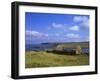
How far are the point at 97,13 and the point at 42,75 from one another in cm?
50

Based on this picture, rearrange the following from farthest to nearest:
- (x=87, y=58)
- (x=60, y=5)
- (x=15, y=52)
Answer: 1. (x=87, y=58)
2. (x=60, y=5)
3. (x=15, y=52)

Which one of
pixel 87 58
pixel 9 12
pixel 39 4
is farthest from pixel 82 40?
pixel 9 12

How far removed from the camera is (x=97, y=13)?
5.59 feet

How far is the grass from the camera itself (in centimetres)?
154

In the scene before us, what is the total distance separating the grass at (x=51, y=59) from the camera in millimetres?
1538

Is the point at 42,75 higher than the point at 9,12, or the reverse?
the point at 9,12

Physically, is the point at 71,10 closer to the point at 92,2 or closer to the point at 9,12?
the point at 92,2

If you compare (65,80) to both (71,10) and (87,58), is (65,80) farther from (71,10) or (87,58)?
(71,10)

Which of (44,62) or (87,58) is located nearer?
(44,62)

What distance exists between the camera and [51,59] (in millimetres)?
1587

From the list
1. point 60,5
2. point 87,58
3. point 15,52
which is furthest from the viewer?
point 87,58

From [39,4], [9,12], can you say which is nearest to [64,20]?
[39,4]

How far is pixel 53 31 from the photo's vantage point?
5.24ft

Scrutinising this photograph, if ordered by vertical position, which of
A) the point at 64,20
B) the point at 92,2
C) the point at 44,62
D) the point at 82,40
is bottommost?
the point at 44,62
